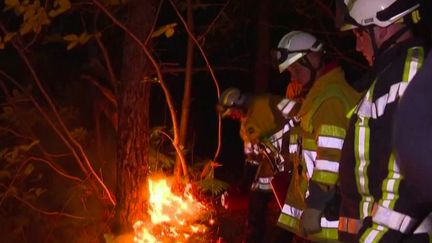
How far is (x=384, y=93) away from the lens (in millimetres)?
3137

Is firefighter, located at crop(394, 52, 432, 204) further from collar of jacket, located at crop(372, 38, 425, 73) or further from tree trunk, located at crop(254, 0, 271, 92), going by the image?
tree trunk, located at crop(254, 0, 271, 92)

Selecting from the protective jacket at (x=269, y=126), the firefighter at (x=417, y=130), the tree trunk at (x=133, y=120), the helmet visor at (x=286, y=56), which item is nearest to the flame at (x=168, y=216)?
the tree trunk at (x=133, y=120)

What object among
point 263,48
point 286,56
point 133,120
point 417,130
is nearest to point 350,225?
point 417,130

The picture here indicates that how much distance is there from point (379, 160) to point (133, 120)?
3771 millimetres

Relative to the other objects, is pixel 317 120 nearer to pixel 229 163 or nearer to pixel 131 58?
pixel 131 58

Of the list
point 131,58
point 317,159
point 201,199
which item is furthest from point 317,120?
point 201,199

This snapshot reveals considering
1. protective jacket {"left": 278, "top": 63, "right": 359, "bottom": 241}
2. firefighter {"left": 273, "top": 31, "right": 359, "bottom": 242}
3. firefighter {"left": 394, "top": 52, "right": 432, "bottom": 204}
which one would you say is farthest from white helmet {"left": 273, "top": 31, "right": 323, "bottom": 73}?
firefighter {"left": 394, "top": 52, "right": 432, "bottom": 204}

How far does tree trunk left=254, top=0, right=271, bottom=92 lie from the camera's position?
1058cm

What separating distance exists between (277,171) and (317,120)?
2087 millimetres

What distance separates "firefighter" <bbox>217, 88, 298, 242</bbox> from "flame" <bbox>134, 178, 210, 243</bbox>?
0.58 meters

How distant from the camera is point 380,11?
3367 mm

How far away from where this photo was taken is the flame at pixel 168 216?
6.66 m

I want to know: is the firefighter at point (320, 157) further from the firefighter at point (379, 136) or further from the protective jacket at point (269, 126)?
the protective jacket at point (269, 126)

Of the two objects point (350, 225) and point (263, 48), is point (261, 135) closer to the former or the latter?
point (350, 225)
